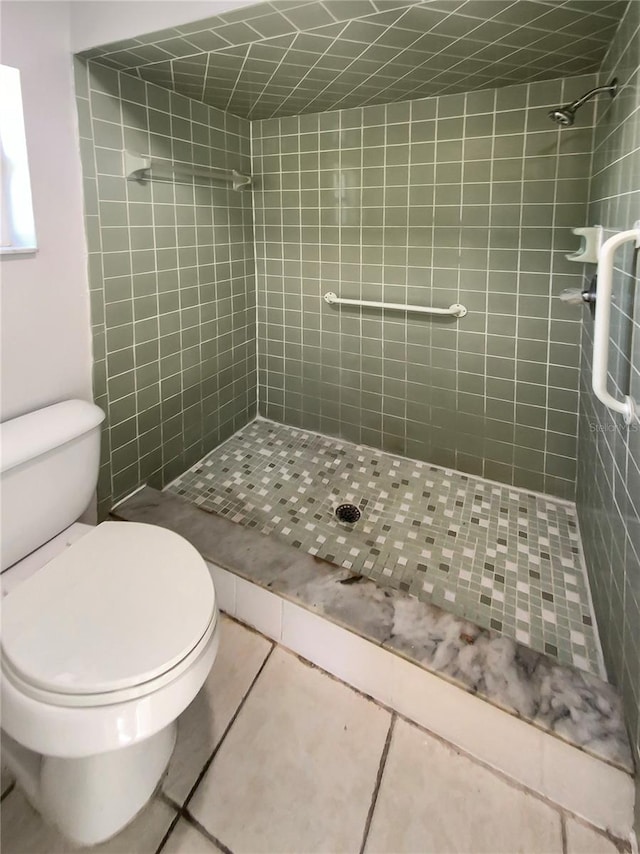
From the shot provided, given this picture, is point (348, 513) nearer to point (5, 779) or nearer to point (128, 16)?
point (5, 779)

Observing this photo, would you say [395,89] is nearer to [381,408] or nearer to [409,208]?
[409,208]

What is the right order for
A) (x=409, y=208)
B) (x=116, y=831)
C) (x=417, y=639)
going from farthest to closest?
(x=409, y=208) → (x=417, y=639) → (x=116, y=831)

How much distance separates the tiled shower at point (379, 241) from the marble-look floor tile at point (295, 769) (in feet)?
2.07

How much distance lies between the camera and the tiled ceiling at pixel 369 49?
1213 millimetres

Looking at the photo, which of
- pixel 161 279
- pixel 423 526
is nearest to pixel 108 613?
pixel 423 526

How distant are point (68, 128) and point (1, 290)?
0.56 metres

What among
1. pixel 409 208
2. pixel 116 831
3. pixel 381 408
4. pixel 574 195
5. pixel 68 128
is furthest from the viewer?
pixel 381 408

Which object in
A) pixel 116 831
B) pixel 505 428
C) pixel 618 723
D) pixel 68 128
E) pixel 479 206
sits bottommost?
pixel 116 831

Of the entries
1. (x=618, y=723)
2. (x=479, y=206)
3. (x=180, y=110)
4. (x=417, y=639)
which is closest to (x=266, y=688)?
(x=417, y=639)

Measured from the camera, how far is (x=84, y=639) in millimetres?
993

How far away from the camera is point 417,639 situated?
1.31m

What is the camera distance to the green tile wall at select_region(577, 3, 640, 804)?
1.05 metres

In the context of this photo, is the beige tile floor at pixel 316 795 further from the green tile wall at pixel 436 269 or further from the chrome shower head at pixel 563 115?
the chrome shower head at pixel 563 115

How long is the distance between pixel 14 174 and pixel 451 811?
199cm
